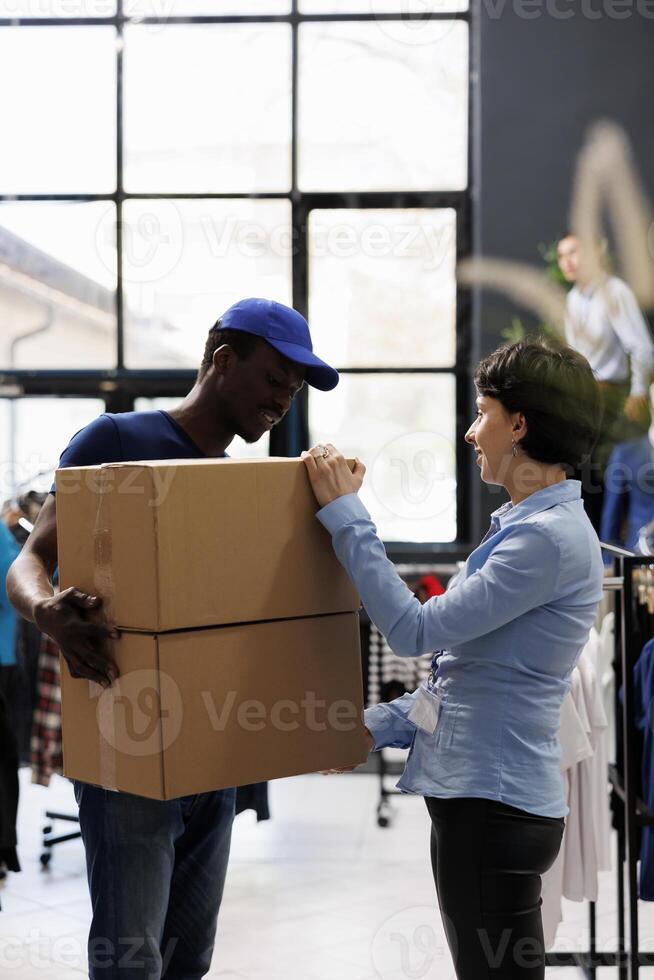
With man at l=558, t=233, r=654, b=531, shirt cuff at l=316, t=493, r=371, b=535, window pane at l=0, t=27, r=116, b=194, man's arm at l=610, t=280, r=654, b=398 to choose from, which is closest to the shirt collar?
shirt cuff at l=316, t=493, r=371, b=535

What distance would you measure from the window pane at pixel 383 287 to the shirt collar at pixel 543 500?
15.3ft

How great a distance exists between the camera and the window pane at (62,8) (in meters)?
6.41

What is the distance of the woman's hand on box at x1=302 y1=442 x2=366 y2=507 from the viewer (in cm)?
155

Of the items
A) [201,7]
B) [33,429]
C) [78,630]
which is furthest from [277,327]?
[201,7]

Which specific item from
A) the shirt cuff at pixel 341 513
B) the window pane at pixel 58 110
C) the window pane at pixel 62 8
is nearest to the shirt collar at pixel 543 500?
the shirt cuff at pixel 341 513

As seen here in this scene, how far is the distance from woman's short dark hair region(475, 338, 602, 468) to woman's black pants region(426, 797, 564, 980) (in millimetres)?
518

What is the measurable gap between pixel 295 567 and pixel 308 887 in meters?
2.64

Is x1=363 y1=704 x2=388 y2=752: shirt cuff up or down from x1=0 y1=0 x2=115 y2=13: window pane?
down

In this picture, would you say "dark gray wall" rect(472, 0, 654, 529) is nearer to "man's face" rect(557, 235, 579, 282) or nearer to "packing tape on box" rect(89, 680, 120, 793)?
"man's face" rect(557, 235, 579, 282)

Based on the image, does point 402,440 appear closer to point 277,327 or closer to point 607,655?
point 607,655

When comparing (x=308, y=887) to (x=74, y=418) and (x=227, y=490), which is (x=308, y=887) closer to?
(x=227, y=490)

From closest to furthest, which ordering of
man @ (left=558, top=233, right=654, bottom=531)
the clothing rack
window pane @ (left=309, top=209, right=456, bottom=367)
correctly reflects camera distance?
the clothing rack
man @ (left=558, top=233, right=654, bottom=531)
window pane @ (left=309, top=209, right=456, bottom=367)

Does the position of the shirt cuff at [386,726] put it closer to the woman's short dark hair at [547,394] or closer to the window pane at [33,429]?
the woman's short dark hair at [547,394]

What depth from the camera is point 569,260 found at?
5793mm
